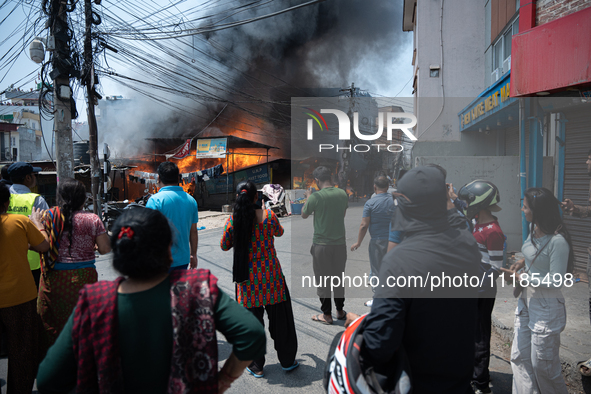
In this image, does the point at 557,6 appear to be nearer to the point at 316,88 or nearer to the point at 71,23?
the point at 71,23

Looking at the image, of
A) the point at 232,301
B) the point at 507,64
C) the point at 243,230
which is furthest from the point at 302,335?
the point at 507,64

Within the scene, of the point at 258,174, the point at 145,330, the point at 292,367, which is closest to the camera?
the point at 145,330

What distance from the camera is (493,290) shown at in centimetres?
259

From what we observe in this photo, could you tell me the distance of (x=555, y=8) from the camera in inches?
171

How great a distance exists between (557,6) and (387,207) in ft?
10.8

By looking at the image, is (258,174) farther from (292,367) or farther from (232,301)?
(232,301)

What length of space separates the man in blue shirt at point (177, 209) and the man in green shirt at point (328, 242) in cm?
137

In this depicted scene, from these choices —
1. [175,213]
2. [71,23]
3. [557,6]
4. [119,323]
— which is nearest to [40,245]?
[175,213]

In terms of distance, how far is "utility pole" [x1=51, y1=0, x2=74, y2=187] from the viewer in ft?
24.4

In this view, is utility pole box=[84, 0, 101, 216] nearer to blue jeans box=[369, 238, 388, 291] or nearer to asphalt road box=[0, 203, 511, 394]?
asphalt road box=[0, 203, 511, 394]

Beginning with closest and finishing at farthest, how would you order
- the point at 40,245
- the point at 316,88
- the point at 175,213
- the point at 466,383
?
1. the point at 466,383
2. the point at 40,245
3. the point at 175,213
4. the point at 316,88

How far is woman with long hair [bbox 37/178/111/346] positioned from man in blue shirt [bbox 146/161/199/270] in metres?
0.57

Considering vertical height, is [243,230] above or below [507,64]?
below

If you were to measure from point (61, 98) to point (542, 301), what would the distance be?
907 centimetres
